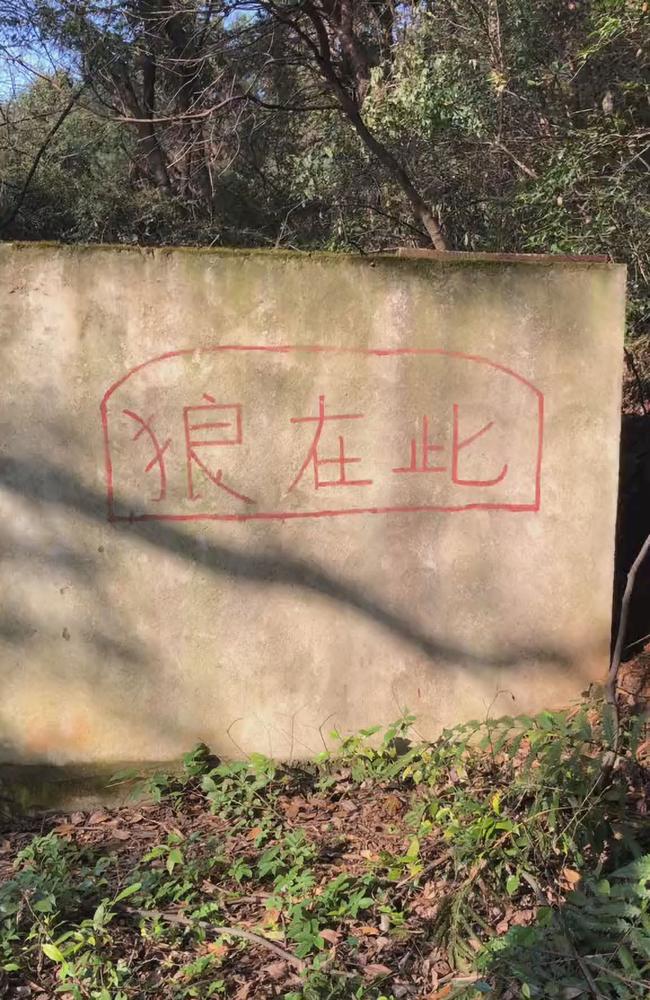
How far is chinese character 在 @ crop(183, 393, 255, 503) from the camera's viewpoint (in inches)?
125

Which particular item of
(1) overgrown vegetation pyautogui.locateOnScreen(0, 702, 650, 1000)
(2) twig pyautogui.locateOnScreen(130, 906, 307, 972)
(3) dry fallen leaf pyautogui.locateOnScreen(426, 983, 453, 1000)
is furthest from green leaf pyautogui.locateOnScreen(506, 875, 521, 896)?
(2) twig pyautogui.locateOnScreen(130, 906, 307, 972)

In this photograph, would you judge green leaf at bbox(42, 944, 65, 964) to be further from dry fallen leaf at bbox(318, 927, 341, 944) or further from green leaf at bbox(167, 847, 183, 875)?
dry fallen leaf at bbox(318, 927, 341, 944)

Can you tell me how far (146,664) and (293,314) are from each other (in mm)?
1463

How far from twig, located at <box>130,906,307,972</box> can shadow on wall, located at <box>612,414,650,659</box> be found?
6.56ft

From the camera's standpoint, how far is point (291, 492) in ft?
10.6

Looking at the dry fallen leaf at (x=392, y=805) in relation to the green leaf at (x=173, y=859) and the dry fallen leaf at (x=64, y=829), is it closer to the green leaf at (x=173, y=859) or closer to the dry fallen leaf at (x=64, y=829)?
the green leaf at (x=173, y=859)

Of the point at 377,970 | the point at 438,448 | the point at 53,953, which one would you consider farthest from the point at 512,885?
the point at 438,448

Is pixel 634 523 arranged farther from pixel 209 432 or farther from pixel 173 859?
pixel 173 859

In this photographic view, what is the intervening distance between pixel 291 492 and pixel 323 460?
0.17 m

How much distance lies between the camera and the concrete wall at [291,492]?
3.12 m

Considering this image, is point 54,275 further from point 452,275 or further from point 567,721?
point 567,721

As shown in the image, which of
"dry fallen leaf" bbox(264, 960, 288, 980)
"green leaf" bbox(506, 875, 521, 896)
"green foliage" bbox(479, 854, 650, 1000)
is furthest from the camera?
"green leaf" bbox(506, 875, 521, 896)

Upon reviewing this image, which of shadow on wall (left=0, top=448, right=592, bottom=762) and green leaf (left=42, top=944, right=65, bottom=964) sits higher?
shadow on wall (left=0, top=448, right=592, bottom=762)

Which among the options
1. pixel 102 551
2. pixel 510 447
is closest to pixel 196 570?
pixel 102 551
